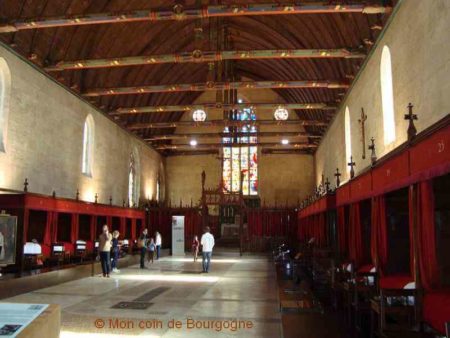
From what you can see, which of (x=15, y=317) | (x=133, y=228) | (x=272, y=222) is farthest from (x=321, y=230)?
(x=15, y=317)

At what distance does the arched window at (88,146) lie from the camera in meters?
19.4

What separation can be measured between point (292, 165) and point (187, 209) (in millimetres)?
9537

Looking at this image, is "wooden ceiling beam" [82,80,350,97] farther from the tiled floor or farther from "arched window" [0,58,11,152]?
the tiled floor

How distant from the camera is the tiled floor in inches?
258

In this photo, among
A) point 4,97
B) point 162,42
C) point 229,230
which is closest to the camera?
point 4,97

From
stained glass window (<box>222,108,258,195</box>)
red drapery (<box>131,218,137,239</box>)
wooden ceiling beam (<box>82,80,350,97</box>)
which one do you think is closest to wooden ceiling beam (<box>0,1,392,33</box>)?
wooden ceiling beam (<box>82,80,350,97</box>)

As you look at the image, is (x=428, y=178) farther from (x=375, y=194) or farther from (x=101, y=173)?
(x=101, y=173)

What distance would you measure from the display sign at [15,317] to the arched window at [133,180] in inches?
895

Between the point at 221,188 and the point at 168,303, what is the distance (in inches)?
648

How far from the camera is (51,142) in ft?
52.7

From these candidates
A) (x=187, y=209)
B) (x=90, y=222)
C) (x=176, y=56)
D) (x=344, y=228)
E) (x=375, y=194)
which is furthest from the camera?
(x=187, y=209)

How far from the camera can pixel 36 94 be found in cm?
1507

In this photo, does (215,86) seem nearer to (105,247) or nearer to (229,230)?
(105,247)

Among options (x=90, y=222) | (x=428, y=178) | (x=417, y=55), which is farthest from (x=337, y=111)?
(x=428, y=178)
